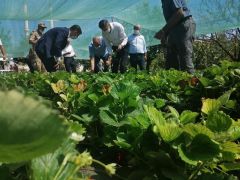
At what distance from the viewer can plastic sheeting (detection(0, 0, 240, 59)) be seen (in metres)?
11.2

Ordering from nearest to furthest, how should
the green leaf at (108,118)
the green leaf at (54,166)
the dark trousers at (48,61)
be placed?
the green leaf at (54,166) → the green leaf at (108,118) → the dark trousers at (48,61)

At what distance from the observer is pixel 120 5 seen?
13.2 metres

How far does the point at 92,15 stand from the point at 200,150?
43.8 ft

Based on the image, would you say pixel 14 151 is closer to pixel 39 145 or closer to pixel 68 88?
pixel 39 145

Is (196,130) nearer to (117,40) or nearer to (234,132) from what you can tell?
(234,132)

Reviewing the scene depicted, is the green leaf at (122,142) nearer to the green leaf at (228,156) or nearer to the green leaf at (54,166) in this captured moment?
the green leaf at (228,156)

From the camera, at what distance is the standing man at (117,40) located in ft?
30.7

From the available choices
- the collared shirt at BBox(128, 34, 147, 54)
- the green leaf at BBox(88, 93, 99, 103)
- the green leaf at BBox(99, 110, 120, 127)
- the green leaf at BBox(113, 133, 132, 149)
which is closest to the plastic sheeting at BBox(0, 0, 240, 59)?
the collared shirt at BBox(128, 34, 147, 54)

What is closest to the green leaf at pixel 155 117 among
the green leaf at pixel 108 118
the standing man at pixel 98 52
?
the green leaf at pixel 108 118

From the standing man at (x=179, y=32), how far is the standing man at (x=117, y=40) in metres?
3.75

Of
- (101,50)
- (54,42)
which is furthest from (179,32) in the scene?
(101,50)

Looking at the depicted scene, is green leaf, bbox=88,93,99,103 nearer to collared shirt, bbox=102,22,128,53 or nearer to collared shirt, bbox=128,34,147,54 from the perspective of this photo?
collared shirt, bbox=102,22,128,53

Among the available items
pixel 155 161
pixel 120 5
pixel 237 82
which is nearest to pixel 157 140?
pixel 155 161

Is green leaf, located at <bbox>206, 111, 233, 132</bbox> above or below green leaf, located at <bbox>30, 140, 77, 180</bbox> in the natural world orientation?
below
